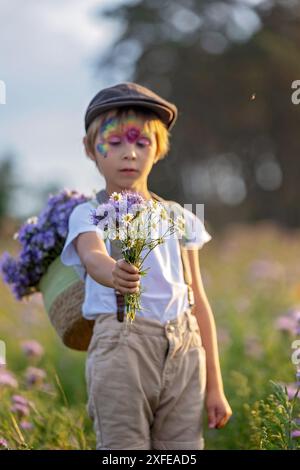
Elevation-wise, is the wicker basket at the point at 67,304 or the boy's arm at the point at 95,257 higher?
the boy's arm at the point at 95,257

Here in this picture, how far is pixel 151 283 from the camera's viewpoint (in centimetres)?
312

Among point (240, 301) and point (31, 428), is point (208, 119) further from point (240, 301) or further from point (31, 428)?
point (31, 428)

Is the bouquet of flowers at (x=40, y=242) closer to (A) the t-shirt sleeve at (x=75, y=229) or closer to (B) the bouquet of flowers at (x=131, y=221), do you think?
(A) the t-shirt sleeve at (x=75, y=229)

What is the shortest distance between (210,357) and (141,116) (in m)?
0.93

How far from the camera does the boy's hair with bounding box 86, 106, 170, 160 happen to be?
10.4 feet

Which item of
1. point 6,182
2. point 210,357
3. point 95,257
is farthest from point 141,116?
point 6,182

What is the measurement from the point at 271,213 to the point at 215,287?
15844 millimetres

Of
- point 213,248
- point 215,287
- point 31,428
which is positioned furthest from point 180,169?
point 31,428

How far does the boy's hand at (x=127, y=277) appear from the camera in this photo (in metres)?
2.56

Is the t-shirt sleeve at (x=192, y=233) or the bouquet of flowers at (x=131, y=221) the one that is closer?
the bouquet of flowers at (x=131, y=221)

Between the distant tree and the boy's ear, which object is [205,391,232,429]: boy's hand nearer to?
the boy's ear

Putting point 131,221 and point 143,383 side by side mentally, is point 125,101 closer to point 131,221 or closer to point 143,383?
point 131,221

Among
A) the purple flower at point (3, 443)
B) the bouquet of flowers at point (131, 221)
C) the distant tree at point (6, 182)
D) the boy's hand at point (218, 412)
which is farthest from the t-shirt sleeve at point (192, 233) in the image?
the distant tree at point (6, 182)

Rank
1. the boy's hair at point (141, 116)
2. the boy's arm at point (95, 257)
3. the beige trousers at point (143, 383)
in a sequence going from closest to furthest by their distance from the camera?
the boy's arm at point (95, 257), the beige trousers at point (143, 383), the boy's hair at point (141, 116)
